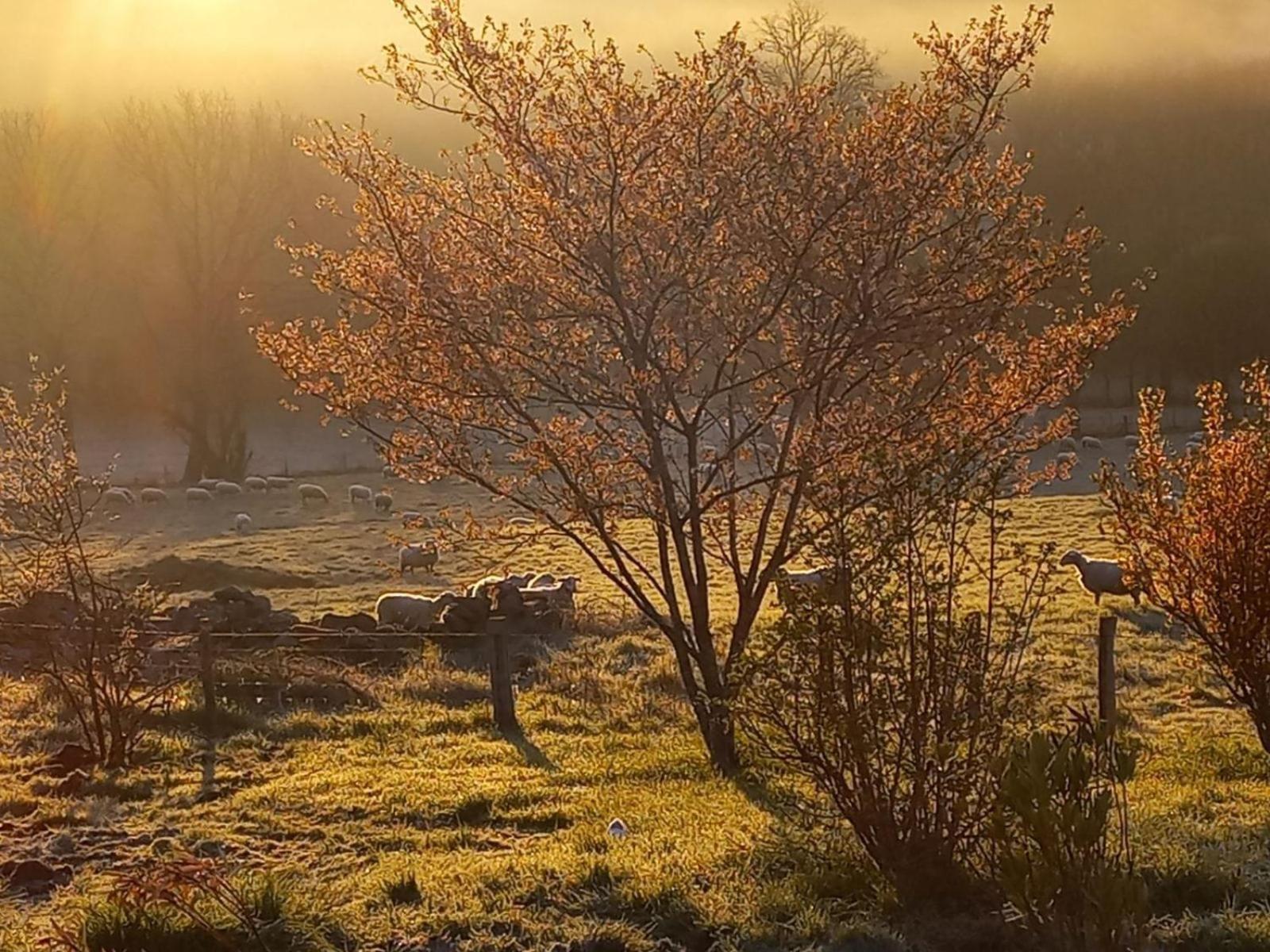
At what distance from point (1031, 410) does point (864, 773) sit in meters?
5.11

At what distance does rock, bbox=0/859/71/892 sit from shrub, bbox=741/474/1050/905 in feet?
15.4

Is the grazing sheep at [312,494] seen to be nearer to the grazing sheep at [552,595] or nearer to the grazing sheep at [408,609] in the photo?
the grazing sheep at [552,595]

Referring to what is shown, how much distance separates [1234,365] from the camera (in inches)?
2554

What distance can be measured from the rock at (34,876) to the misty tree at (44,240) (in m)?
45.9

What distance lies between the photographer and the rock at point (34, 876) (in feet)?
26.5

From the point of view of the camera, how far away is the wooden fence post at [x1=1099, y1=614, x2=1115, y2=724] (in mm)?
11766

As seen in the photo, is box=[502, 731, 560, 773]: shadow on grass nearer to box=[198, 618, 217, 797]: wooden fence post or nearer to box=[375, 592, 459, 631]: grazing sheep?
→ box=[198, 618, 217, 797]: wooden fence post

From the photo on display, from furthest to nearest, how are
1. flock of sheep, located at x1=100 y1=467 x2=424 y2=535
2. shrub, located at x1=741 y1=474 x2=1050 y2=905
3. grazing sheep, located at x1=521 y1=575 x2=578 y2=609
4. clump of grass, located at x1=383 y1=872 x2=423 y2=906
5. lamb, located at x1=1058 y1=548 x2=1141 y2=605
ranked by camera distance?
flock of sheep, located at x1=100 y1=467 x2=424 y2=535, lamb, located at x1=1058 y1=548 x2=1141 y2=605, grazing sheep, located at x1=521 y1=575 x2=578 y2=609, clump of grass, located at x1=383 y1=872 x2=423 y2=906, shrub, located at x1=741 y1=474 x2=1050 y2=905

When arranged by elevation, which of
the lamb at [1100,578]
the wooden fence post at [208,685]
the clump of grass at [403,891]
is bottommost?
the clump of grass at [403,891]

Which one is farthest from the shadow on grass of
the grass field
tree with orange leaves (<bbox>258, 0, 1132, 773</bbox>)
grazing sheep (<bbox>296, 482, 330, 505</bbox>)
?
grazing sheep (<bbox>296, 482, 330, 505</bbox>)

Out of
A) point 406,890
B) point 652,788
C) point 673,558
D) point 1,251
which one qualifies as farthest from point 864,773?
point 1,251

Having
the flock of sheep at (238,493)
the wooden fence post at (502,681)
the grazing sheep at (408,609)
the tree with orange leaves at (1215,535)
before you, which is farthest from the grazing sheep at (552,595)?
the flock of sheep at (238,493)

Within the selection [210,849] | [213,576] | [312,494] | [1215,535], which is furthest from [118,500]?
[1215,535]

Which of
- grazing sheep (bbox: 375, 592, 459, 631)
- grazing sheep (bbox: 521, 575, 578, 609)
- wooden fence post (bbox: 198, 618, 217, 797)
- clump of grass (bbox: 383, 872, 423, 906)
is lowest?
clump of grass (bbox: 383, 872, 423, 906)
